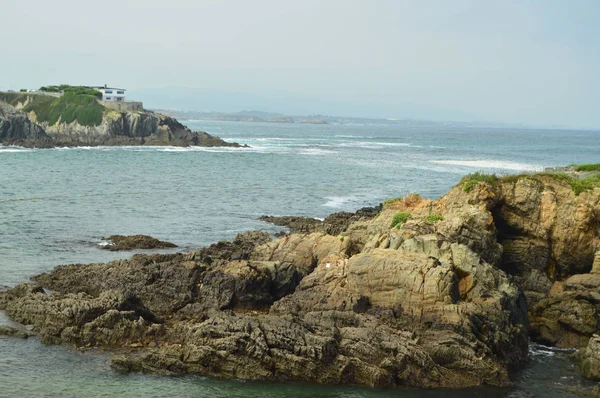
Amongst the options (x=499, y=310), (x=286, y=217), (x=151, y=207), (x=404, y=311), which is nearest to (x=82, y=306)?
(x=404, y=311)

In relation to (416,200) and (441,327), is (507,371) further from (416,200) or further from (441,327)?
(416,200)

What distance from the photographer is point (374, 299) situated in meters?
25.7

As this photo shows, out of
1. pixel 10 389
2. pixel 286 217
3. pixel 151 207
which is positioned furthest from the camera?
pixel 151 207

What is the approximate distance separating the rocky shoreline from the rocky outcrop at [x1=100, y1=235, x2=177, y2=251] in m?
5.59

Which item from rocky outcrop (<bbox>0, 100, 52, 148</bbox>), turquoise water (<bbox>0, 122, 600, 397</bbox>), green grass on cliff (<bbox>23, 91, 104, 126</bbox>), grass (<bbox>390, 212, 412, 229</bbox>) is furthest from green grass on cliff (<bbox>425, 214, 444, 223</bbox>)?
green grass on cliff (<bbox>23, 91, 104, 126</bbox>)

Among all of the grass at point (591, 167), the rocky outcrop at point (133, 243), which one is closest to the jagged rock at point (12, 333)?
the rocky outcrop at point (133, 243)

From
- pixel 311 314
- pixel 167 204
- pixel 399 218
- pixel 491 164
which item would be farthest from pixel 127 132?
pixel 311 314

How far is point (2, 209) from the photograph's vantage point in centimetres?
4975

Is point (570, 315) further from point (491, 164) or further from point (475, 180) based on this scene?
point (491, 164)

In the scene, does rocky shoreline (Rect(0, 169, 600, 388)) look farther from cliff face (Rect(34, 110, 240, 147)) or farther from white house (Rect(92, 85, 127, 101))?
white house (Rect(92, 85, 127, 101))

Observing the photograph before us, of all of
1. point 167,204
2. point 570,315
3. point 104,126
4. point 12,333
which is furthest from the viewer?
point 104,126

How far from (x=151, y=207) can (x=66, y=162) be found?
37920 mm

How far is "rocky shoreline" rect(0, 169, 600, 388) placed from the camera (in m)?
22.8

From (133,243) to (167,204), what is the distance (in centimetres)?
1680
